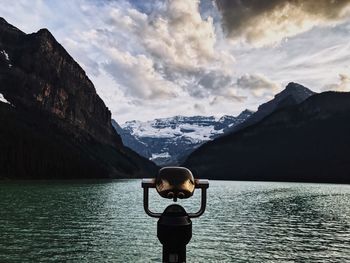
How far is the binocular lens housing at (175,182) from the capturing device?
4941 millimetres

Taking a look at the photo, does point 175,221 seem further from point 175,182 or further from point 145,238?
point 145,238

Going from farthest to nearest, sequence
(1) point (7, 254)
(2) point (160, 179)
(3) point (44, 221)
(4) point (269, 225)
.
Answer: (4) point (269, 225) < (3) point (44, 221) < (1) point (7, 254) < (2) point (160, 179)

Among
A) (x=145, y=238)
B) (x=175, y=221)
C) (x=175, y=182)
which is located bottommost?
(x=145, y=238)

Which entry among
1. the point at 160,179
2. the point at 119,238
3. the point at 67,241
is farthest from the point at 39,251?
the point at 160,179

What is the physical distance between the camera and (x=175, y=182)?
194 inches

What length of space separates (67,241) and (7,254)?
7.74 m

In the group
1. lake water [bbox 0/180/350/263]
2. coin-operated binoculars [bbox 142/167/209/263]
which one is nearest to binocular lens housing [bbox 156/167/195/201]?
coin-operated binoculars [bbox 142/167/209/263]

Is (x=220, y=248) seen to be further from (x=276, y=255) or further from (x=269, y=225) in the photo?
(x=269, y=225)

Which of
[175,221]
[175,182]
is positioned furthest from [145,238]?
[175,182]

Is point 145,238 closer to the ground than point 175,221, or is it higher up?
closer to the ground

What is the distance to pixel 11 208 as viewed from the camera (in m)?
65.2

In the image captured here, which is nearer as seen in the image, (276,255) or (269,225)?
(276,255)

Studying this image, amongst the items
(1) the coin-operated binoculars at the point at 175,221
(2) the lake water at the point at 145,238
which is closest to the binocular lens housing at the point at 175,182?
(1) the coin-operated binoculars at the point at 175,221

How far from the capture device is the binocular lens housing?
195 inches
